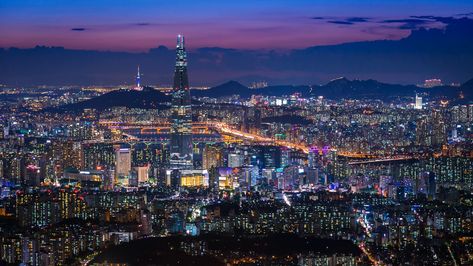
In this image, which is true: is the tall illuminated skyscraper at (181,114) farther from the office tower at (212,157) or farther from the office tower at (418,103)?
the office tower at (418,103)

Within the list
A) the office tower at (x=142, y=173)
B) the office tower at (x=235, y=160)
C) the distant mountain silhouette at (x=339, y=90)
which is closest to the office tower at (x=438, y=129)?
the distant mountain silhouette at (x=339, y=90)

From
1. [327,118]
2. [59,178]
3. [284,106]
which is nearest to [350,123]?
[327,118]

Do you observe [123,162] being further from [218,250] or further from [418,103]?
[418,103]

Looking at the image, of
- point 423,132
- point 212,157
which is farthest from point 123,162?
point 423,132

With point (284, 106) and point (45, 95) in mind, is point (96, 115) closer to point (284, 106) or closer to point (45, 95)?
point (45, 95)

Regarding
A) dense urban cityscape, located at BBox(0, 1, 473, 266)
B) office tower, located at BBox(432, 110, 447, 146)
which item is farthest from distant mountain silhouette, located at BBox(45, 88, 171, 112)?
office tower, located at BBox(432, 110, 447, 146)
